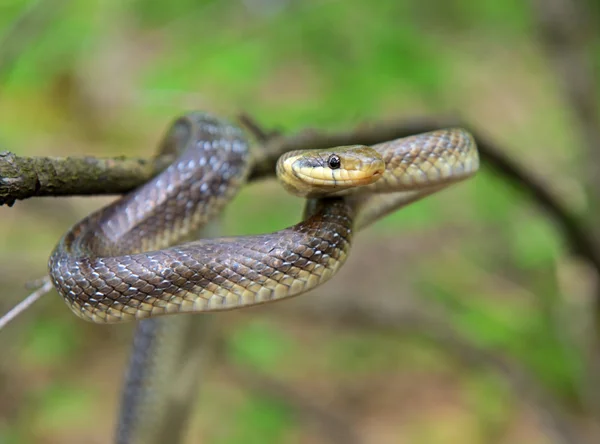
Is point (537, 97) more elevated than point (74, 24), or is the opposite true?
point (74, 24)

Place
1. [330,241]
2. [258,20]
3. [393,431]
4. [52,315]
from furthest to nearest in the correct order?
[393,431]
[52,315]
[258,20]
[330,241]

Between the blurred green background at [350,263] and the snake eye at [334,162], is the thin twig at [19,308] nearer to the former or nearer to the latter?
the snake eye at [334,162]

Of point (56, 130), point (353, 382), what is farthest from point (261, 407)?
point (56, 130)

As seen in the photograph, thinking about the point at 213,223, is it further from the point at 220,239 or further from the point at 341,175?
the point at 341,175

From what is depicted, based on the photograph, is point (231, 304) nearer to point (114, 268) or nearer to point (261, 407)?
point (114, 268)

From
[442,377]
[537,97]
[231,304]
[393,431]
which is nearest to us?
[231,304]

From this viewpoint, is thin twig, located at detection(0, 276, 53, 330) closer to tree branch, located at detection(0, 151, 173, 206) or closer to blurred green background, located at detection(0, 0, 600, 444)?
tree branch, located at detection(0, 151, 173, 206)

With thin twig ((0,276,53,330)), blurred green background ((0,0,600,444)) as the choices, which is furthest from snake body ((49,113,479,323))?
blurred green background ((0,0,600,444))
